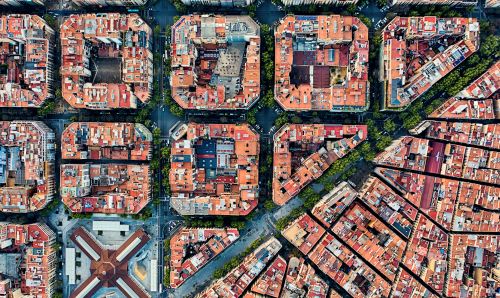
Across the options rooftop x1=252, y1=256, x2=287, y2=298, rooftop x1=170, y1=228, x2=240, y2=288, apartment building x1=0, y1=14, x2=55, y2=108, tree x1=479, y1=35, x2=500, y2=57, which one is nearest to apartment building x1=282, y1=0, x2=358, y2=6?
tree x1=479, y1=35, x2=500, y2=57

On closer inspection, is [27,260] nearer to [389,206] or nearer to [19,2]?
[19,2]

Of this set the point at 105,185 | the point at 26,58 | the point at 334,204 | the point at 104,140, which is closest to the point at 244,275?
the point at 334,204

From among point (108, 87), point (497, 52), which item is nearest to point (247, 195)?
point (108, 87)

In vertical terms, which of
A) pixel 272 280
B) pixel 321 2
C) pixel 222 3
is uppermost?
pixel 321 2

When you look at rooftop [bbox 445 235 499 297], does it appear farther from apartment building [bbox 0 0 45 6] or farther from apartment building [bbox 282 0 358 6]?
apartment building [bbox 0 0 45 6]

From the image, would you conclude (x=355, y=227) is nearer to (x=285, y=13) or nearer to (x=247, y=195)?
(x=247, y=195)

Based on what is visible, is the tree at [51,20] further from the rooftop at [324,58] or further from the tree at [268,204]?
A: the tree at [268,204]
